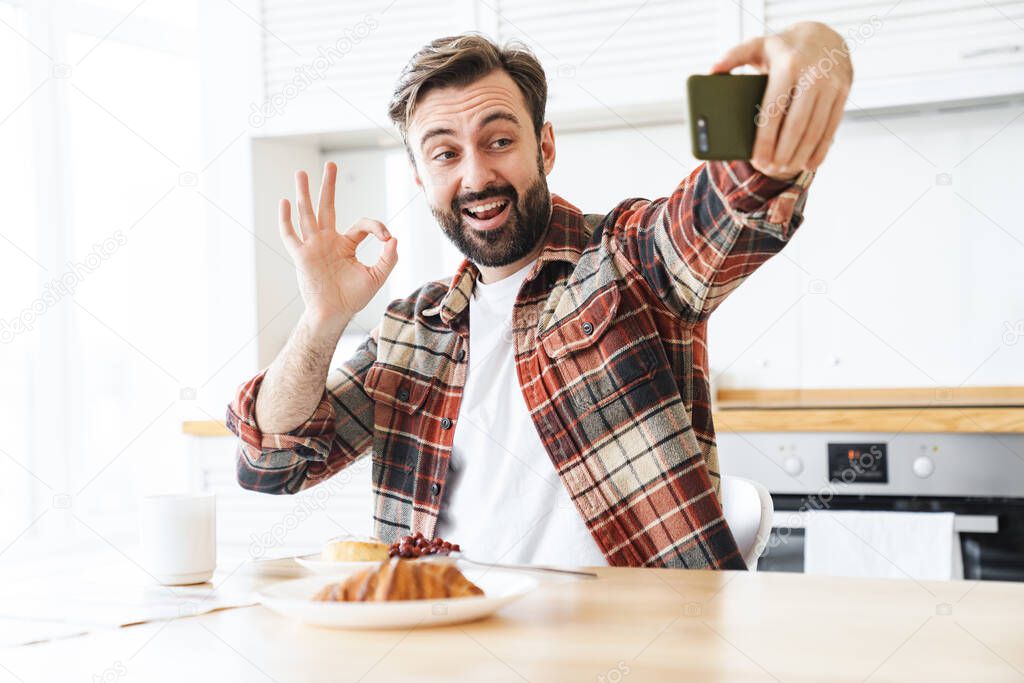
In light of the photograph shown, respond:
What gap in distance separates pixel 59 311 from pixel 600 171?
1.52m

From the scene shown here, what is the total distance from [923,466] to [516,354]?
113 cm

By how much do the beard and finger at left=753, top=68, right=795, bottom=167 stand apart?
75cm

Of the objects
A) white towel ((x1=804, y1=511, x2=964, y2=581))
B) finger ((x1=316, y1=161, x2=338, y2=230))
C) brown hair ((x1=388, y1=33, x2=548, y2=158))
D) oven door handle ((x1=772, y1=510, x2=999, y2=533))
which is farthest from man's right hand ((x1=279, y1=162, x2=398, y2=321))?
white towel ((x1=804, y1=511, x2=964, y2=581))

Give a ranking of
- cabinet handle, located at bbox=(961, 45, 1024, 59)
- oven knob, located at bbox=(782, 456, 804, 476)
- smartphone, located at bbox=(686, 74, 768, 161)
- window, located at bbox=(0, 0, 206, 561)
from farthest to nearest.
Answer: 1. window, located at bbox=(0, 0, 206, 561)
2. cabinet handle, located at bbox=(961, 45, 1024, 59)
3. oven knob, located at bbox=(782, 456, 804, 476)
4. smartphone, located at bbox=(686, 74, 768, 161)

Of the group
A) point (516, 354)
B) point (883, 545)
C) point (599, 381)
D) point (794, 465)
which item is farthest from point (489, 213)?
point (883, 545)

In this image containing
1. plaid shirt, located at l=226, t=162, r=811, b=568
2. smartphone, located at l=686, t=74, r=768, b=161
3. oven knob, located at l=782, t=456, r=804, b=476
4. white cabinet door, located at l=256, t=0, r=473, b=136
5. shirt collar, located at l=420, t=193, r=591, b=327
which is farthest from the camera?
white cabinet door, located at l=256, t=0, r=473, b=136

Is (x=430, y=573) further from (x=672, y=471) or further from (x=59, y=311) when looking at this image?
(x=59, y=311)

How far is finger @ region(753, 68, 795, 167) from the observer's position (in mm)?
840

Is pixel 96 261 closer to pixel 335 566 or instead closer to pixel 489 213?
pixel 489 213

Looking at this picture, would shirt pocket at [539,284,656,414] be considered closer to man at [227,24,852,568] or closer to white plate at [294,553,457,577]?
man at [227,24,852,568]

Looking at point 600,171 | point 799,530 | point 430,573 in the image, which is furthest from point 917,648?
point 600,171

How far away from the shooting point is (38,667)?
0.77m

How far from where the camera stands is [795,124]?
34.0 inches

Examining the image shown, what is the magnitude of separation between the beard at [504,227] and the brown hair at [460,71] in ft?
0.47
